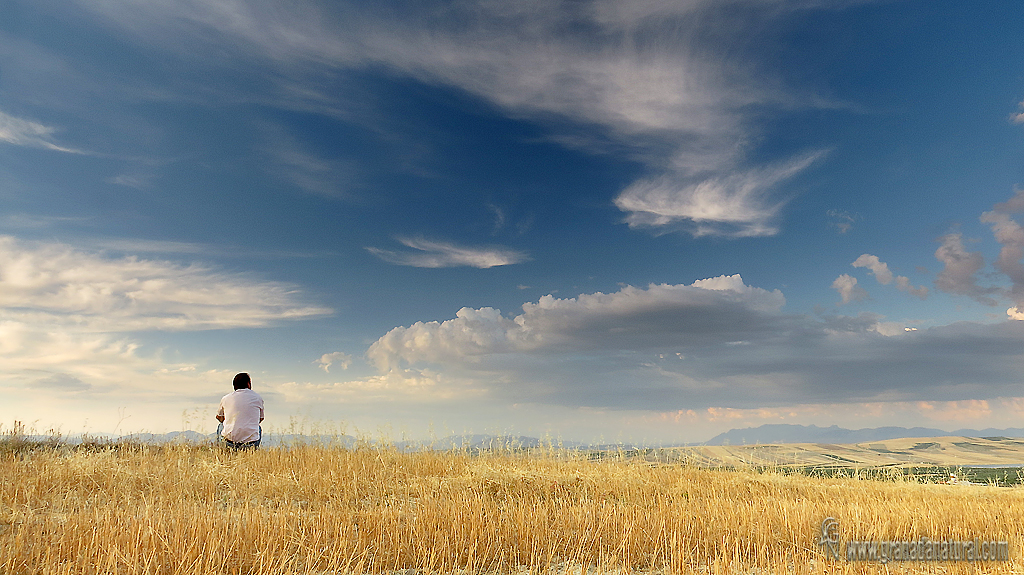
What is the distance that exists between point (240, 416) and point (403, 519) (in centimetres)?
785

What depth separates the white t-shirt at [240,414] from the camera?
1349 cm

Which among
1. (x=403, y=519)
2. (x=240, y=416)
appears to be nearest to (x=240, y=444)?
(x=240, y=416)

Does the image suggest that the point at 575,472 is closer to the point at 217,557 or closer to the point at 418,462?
the point at 418,462

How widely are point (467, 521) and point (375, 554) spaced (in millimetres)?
1353

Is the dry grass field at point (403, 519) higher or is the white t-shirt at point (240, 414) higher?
the white t-shirt at point (240, 414)

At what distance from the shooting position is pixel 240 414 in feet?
44.5

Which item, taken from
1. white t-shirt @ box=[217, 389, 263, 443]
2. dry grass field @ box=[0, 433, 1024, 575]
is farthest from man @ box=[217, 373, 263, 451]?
dry grass field @ box=[0, 433, 1024, 575]

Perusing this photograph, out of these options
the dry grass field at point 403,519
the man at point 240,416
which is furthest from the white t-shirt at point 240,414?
the dry grass field at point 403,519

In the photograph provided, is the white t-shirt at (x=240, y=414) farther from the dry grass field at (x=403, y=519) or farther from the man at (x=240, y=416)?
the dry grass field at (x=403, y=519)

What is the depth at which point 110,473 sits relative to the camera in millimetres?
10562

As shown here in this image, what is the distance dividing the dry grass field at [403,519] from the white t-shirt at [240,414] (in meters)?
0.71

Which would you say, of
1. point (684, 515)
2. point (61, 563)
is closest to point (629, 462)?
point (684, 515)

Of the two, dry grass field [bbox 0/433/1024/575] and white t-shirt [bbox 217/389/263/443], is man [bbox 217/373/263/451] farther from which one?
dry grass field [bbox 0/433/1024/575]

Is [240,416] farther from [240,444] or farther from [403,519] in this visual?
[403,519]
